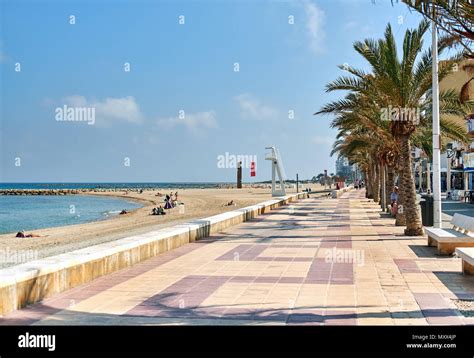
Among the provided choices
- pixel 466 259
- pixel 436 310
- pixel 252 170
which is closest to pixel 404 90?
pixel 466 259

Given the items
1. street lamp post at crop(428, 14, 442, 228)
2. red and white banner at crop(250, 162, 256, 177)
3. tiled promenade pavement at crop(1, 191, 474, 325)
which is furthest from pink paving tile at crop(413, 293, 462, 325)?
red and white banner at crop(250, 162, 256, 177)

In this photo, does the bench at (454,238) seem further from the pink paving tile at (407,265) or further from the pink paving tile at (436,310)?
the pink paving tile at (436,310)

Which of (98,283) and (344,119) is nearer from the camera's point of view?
(98,283)

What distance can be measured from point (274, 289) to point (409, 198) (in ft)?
27.2

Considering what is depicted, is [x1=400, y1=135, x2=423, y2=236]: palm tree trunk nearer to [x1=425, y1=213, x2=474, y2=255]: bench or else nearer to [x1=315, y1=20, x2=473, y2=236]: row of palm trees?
[x1=315, y1=20, x2=473, y2=236]: row of palm trees

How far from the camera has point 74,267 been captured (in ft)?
23.8

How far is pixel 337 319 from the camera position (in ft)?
18.2

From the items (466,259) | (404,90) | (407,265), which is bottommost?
(407,265)

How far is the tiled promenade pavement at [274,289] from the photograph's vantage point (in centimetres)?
565

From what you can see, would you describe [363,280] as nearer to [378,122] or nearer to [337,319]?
[337,319]

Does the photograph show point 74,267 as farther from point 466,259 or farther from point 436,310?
point 466,259

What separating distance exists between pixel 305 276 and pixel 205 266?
1.91 meters
